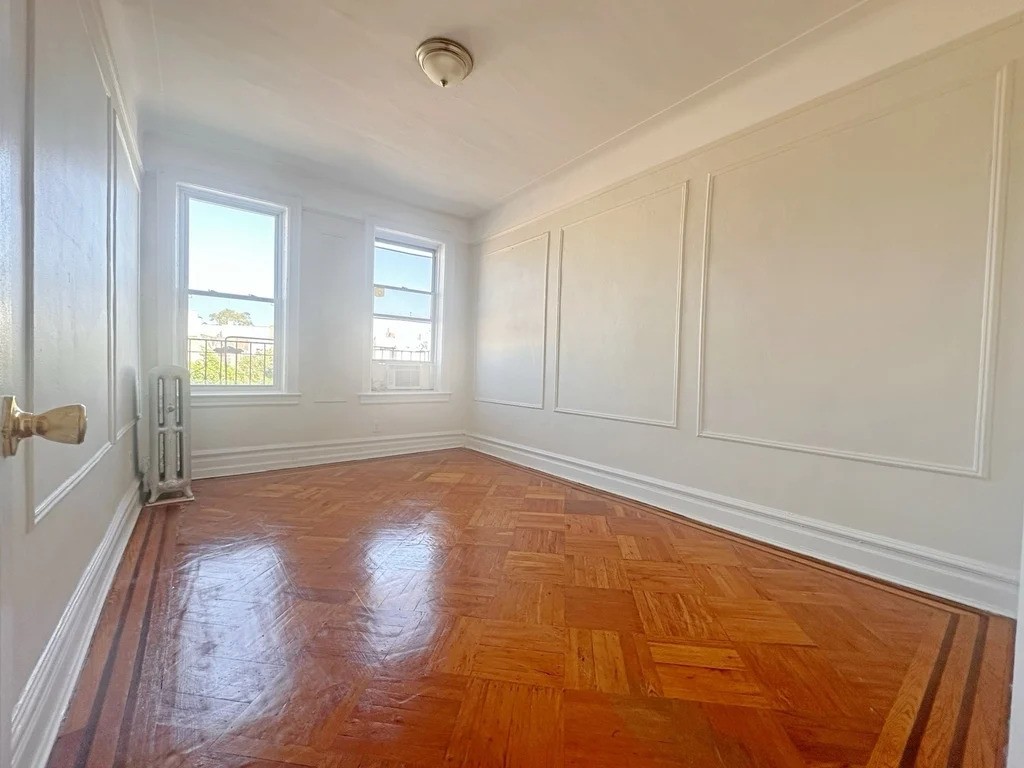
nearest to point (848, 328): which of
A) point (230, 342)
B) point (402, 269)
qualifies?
point (402, 269)

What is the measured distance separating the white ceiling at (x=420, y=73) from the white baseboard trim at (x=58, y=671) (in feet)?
8.25

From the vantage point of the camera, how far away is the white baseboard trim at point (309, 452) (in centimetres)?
346

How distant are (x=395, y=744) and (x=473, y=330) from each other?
4.23 m

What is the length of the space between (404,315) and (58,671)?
3856mm

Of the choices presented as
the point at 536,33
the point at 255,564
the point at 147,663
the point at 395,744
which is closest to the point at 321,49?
the point at 536,33

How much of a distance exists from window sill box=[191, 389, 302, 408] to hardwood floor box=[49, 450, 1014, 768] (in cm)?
131

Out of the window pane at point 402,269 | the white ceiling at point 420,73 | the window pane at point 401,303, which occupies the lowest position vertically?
the window pane at point 401,303

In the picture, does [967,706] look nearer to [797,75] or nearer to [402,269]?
[797,75]

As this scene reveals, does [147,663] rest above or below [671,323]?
below

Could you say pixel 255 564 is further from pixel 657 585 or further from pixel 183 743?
pixel 657 585

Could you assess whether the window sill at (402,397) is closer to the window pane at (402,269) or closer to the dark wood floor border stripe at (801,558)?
the window pane at (402,269)

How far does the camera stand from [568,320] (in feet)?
12.3

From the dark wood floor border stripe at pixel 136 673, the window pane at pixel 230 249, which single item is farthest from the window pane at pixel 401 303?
the dark wood floor border stripe at pixel 136 673

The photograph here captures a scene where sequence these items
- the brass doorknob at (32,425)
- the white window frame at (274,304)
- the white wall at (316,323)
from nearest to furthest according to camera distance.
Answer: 1. the brass doorknob at (32,425)
2. the white wall at (316,323)
3. the white window frame at (274,304)
